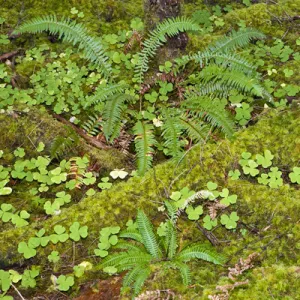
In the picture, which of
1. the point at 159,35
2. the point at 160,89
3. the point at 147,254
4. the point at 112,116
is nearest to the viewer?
the point at 147,254

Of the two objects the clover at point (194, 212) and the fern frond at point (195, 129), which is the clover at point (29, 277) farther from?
the fern frond at point (195, 129)

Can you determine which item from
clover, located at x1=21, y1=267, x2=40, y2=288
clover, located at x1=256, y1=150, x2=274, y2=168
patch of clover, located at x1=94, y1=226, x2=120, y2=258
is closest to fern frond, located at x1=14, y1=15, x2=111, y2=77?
clover, located at x1=256, y1=150, x2=274, y2=168

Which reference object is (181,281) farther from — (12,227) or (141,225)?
(12,227)

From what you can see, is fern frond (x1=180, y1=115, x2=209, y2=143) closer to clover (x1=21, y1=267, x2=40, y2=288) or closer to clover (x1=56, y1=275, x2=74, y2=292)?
clover (x1=56, y1=275, x2=74, y2=292)

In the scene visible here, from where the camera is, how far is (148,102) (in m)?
5.07

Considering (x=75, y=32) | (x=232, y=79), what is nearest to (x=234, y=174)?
(x=232, y=79)

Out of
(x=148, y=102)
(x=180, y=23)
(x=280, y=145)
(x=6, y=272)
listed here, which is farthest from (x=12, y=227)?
(x=180, y=23)

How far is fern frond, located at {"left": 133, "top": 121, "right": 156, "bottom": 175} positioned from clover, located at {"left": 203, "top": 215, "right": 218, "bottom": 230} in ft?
2.49

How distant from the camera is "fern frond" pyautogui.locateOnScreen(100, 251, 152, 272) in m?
3.15

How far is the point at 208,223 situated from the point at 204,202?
0.22 metres

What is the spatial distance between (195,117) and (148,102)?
2.74ft

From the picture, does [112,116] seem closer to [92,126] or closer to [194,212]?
[92,126]

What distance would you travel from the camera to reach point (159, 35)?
4926mm

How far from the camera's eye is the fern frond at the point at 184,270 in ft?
9.64
